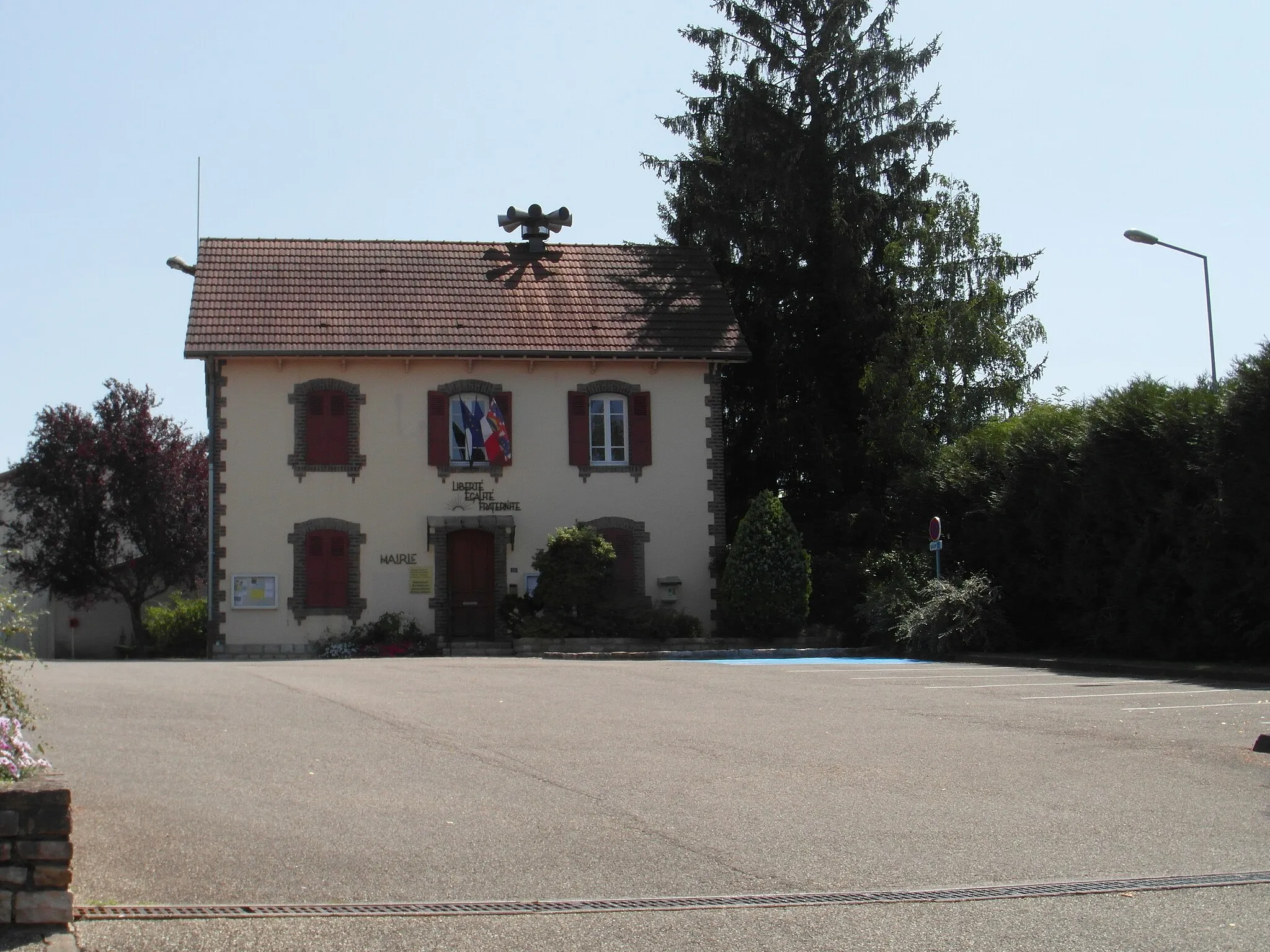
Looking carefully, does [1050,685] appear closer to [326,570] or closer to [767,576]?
[767,576]

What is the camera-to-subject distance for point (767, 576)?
25547mm

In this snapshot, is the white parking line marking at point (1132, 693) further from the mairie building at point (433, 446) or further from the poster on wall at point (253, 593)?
the poster on wall at point (253, 593)

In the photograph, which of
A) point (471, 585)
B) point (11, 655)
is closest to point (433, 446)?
point (471, 585)

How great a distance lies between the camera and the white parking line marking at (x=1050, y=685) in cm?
1600

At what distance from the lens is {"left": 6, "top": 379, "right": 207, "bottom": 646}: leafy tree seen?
1383 inches

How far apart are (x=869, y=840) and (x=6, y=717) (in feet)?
14.0

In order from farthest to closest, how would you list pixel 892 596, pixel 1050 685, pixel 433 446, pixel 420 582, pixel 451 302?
pixel 451 302
pixel 433 446
pixel 420 582
pixel 892 596
pixel 1050 685

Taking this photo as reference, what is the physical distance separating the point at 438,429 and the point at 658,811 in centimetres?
1929

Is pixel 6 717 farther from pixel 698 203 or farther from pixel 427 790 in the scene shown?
pixel 698 203

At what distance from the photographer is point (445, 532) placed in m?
26.7

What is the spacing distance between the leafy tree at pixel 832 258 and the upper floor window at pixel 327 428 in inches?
334

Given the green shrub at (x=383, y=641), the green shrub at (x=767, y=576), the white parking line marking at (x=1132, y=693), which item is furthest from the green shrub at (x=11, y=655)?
the green shrub at (x=767, y=576)

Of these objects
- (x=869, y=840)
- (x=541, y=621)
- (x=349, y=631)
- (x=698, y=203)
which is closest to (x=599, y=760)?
(x=869, y=840)

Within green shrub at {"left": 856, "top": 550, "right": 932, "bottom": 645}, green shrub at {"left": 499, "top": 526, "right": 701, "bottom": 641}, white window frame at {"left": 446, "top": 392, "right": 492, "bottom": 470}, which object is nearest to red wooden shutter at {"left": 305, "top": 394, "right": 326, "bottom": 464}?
white window frame at {"left": 446, "top": 392, "right": 492, "bottom": 470}
